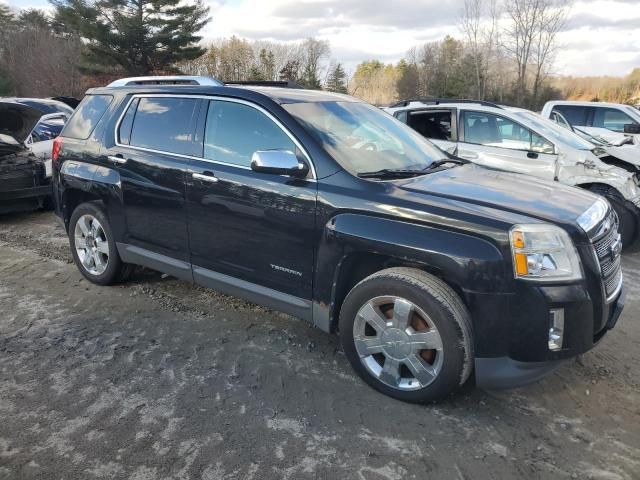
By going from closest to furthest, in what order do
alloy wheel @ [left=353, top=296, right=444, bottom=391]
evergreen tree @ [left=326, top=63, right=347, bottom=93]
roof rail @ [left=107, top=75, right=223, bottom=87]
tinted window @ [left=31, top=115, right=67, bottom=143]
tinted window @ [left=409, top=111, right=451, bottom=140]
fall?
alloy wheel @ [left=353, top=296, right=444, bottom=391], roof rail @ [left=107, top=75, right=223, bottom=87], tinted window @ [left=409, top=111, right=451, bottom=140], tinted window @ [left=31, top=115, right=67, bottom=143], evergreen tree @ [left=326, top=63, right=347, bottom=93]

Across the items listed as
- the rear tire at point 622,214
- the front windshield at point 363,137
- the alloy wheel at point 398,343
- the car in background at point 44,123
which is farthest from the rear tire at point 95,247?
the rear tire at point 622,214

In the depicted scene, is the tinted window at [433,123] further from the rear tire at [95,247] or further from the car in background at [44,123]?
the car in background at [44,123]

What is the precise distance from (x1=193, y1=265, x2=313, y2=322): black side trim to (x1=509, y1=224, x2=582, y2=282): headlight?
1420 millimetres

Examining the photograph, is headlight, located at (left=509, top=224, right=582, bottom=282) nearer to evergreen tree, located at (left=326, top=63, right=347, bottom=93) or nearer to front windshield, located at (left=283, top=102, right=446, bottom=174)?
front windshield, located at (left=283, top=102, right=446, bottom=174)

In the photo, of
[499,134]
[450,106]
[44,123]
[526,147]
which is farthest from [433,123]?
[44,123]

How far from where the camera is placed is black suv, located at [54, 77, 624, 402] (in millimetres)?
2809

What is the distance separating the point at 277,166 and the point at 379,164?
2.52ft

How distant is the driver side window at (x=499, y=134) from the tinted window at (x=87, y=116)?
4971mm

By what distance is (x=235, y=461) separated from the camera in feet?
8.64

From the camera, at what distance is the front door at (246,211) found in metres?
3.46

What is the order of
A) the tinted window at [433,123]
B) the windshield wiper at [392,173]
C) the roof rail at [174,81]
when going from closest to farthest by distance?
the windshield wiper at [392,173] → the roof rail at [174,81] → the tinted window at [433,123]

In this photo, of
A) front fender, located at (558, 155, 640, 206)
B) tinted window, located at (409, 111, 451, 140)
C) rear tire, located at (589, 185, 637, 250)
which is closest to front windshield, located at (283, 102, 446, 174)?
front fender, located at (558, 155, 640, 206)

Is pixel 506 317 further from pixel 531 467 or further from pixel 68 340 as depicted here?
pixel 68 340

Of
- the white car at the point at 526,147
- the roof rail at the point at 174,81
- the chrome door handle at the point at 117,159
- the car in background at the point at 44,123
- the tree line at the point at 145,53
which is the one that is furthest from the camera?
the tree line at the point at 145,53
